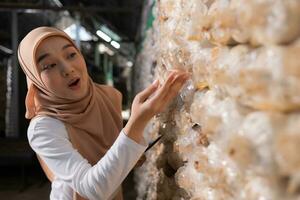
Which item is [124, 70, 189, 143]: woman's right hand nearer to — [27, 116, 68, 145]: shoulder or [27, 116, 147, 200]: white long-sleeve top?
[27, 116, 147, 200]: white long-sleeve top

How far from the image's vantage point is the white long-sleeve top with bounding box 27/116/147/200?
1113 millimetres

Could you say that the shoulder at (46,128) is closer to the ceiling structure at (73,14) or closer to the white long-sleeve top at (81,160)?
the white long-sleeve top at (81,160)

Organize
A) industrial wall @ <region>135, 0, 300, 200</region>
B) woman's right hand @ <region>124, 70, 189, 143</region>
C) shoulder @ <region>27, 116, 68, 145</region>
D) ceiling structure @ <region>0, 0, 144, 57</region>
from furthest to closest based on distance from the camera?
ceiling structure @ <region>0, 0, 144, 57</region>, shoulder @ <region>27, 116, 68, 145</region>, woman's right hand @ <region>124, 70, 189, 143</region>, industrial wall @ <region>135, 0, 300, 200</region>

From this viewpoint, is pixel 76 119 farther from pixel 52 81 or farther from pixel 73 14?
pixel 73 14

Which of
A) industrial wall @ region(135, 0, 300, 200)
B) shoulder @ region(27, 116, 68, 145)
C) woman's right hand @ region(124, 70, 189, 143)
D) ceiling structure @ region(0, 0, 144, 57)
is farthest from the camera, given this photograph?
ceiling structure @ region(0, 0, 144, 57)

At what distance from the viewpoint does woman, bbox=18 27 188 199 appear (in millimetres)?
1114

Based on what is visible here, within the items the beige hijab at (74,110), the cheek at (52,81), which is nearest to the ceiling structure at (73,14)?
the beige hijab at (74,110)

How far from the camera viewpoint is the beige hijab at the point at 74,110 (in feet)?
4.38

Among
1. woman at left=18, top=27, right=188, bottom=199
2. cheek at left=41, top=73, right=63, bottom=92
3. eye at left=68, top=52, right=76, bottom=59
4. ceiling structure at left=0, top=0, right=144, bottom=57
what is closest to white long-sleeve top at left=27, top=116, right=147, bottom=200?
woman at left=18, top=27, right=188, bottom=199

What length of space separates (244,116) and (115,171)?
1.82 ft

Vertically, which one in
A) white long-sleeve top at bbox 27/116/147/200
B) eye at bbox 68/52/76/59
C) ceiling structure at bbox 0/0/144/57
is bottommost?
ceiling structure at bbox 0/0/144/57

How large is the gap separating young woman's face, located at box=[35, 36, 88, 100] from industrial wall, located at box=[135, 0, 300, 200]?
38 cm

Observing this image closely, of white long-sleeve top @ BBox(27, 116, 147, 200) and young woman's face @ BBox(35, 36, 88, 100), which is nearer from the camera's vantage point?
white long-sleeve top @ BBox(27, 116, 147, 200)

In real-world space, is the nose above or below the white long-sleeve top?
above
